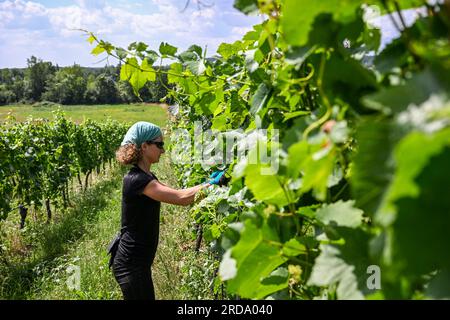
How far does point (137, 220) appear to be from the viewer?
3340 mm

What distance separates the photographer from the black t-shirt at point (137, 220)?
10.8 ft

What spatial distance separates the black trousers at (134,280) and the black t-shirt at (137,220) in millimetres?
43

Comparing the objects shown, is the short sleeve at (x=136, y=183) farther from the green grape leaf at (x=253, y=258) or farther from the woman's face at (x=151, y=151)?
the green grape leaf at (x=253, y=258)

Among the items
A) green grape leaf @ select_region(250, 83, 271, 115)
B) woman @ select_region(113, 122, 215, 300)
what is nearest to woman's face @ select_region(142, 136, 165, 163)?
woman @ select_region(113, 122, 215, 300)

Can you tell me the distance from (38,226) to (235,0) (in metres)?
8.47

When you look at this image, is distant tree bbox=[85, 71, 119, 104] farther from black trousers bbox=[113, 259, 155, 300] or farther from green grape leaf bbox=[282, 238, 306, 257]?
green grape leaf bbox=[282, 238, 306, 257]

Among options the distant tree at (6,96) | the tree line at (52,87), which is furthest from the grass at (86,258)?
the distant tree at (6,96)

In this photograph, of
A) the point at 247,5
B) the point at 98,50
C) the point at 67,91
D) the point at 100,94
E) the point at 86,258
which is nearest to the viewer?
the point at 247,5

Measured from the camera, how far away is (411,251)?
0.50m

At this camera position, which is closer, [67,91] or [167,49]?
[167,49]

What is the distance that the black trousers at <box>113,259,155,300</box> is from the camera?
333 centimetres

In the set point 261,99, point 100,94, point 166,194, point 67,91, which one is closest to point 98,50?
point 261,99

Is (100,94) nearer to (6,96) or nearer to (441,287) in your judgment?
(6,96)

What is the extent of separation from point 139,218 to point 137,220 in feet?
0.07
